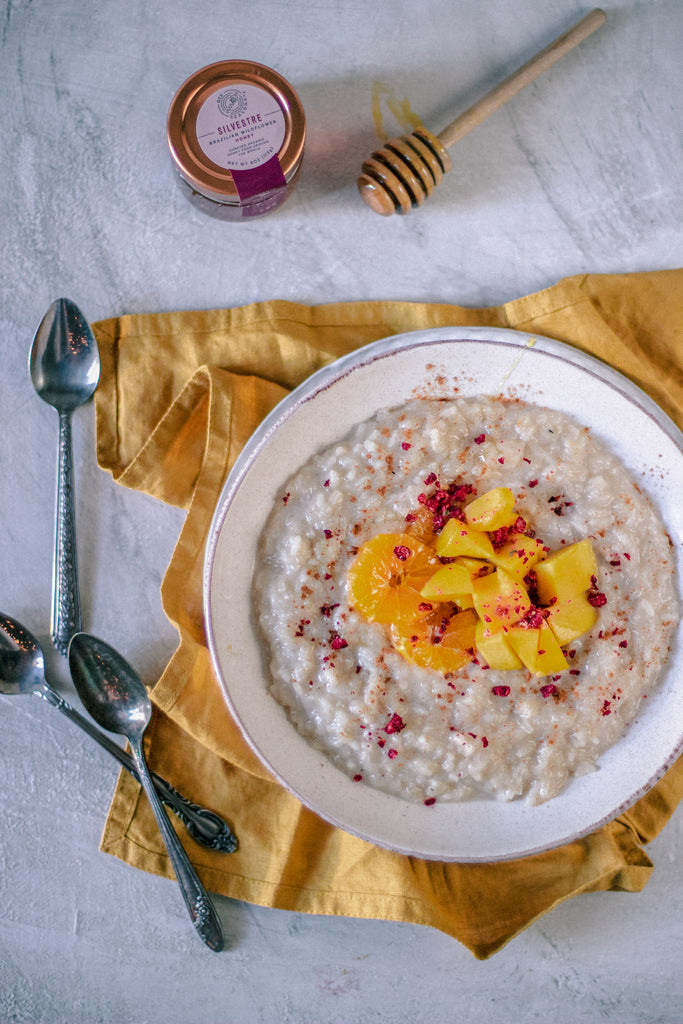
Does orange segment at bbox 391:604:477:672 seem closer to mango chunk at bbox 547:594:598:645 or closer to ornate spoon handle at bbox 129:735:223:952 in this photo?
mango chunk at bbox 547:594:598:645

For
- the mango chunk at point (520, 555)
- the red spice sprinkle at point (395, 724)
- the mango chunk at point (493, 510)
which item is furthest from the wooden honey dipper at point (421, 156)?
the red spice sprinkle at point (395, 724)

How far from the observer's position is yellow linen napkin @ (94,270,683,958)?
1.82m

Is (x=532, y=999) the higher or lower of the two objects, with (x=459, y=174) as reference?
lower

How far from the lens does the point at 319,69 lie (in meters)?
1.99

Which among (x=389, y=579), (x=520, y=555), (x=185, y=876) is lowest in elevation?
(x=185, y=876)

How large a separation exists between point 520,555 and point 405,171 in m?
0.98

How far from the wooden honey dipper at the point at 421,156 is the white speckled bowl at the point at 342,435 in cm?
36

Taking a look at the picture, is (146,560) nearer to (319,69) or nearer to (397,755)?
(397,755)

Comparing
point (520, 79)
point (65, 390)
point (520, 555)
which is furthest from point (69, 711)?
point (520, 79)

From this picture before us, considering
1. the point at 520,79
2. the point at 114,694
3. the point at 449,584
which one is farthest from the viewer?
the point at 520,79

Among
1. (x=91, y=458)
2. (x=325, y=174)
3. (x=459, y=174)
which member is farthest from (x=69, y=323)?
(x=459, y=174)

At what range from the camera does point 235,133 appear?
1.76 m

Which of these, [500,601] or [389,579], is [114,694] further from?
[500,601]

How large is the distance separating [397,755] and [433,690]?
0.17 m
